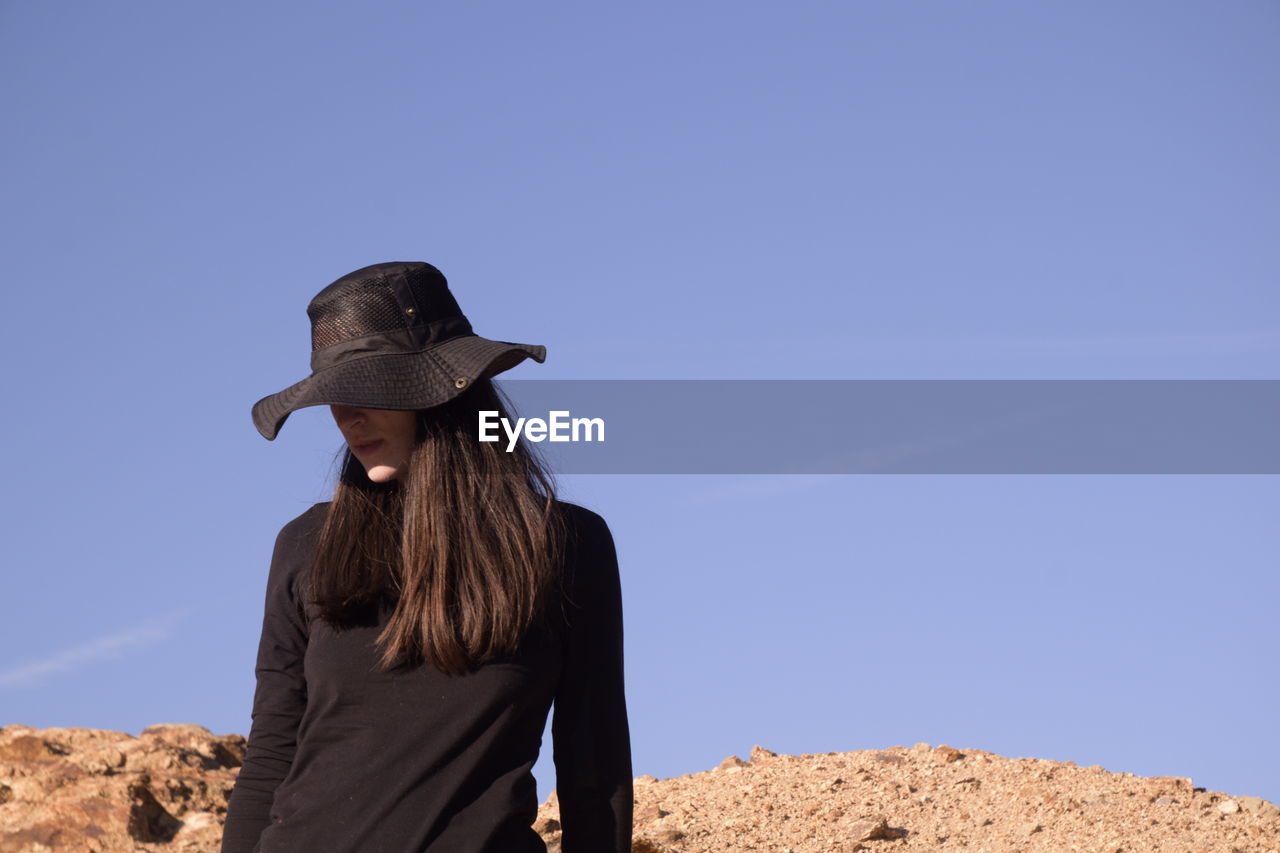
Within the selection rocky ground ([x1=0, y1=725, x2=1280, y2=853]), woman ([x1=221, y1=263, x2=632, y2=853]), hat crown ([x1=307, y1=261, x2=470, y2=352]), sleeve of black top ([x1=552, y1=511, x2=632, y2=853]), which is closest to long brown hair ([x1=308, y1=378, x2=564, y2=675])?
woman ([x1=221, y1=263, x2=632, y2=853])

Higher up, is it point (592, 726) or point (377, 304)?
point (377, 304)

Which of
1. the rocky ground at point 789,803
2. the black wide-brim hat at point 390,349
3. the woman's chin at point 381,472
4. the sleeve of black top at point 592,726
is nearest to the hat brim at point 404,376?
the black wide-brim hat at point 390,349

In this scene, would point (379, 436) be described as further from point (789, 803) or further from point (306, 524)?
point (789, 803)

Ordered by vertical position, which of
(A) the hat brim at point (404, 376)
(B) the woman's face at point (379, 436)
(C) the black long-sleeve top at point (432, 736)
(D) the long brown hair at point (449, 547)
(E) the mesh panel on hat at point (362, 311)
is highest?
(E) the mesh panel on hat at point (362, 311)

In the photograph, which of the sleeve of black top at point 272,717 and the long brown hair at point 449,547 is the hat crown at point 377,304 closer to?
the long brown hair at point 449,547

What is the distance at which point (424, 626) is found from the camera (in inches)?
121

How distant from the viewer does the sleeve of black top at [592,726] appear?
10.5 feet

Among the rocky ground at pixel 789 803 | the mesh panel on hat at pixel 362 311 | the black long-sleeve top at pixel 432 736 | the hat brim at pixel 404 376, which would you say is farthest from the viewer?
the rocky ground at pixel 789 803

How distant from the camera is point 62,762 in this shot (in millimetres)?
5570

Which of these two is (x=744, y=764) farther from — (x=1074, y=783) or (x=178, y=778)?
(x=178, y=778)

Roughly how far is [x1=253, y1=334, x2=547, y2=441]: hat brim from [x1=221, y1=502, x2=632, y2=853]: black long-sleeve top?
383 mm

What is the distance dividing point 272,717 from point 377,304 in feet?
3.29

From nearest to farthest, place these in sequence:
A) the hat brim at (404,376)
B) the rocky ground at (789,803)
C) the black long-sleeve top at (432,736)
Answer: the black long-sleeve top at (432,736), the hat brim at (404,376), the rocky ground at (789,803)

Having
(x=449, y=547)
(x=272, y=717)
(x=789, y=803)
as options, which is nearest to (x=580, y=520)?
(x=449, y=547)
